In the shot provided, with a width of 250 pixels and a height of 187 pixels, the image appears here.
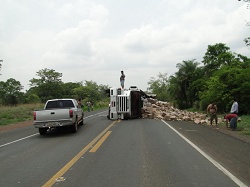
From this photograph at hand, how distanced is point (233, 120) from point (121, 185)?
12041 millimetres

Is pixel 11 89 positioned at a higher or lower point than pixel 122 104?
higher

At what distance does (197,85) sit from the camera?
50562 millimetres

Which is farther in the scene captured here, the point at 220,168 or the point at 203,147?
the point at 203,147

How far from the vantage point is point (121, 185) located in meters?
5.86

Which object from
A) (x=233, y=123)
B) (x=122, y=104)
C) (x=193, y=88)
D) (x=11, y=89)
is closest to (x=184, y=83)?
(x=193, y=88)

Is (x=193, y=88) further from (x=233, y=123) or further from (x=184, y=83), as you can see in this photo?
(x=233, y=123)

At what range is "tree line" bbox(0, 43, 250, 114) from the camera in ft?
100

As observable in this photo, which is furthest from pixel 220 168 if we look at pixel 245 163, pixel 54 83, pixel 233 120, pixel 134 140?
pixel 54 83

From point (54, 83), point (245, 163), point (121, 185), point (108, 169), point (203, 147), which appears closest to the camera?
point (121, 185)

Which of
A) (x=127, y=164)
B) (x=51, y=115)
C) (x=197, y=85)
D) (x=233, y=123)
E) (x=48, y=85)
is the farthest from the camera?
(x=48, y=85)

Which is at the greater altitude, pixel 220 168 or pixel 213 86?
pixel 213 86

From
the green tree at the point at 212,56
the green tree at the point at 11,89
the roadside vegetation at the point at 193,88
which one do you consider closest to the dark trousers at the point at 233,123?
the roadside vegetation at the point at 193,88

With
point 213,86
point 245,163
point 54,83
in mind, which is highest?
point 54,83

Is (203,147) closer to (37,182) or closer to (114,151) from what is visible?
(114,151)
